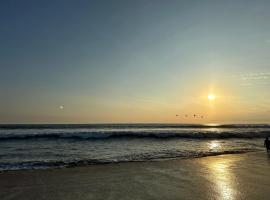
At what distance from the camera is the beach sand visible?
9930mm

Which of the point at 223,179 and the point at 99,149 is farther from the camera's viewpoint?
the point at 99,149

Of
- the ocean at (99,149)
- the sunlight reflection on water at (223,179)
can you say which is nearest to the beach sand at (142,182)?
the sunlight reflection on water at (223,179)

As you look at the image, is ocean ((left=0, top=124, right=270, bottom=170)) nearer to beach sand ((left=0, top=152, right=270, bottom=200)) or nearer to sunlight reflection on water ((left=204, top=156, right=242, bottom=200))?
beach sand ((left=0, top=152, right=270, bottom=200))

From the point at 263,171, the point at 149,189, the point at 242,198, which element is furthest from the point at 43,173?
the point at 263,171

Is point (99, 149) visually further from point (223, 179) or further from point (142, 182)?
point (223, 179)

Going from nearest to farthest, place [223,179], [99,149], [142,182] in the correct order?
[142,182], [223,179], [99,149]

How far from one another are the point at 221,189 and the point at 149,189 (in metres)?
2.50

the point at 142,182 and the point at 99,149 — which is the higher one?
the point at 99,149

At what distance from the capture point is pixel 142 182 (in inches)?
469

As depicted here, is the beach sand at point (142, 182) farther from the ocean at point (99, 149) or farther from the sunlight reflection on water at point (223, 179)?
the ocean at point (99, 149)

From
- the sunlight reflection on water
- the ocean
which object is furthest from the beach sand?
the ocean

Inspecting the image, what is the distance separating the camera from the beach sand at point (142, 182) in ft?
32.6

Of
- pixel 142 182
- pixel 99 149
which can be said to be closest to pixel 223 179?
pixel 142 182

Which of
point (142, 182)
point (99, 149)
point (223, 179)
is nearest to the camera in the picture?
point (142, 182)
